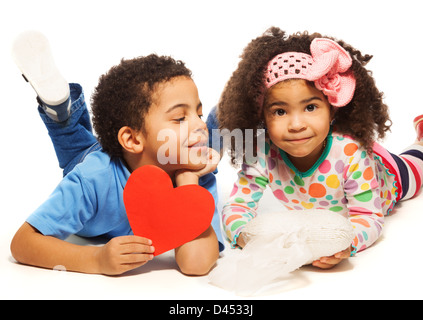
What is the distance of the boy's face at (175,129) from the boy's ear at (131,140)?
0.5 inches

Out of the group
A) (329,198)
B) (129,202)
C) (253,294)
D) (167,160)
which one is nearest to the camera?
(253,294)

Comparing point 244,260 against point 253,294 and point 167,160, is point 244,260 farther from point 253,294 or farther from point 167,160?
point 167,160

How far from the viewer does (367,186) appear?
1.53 metres

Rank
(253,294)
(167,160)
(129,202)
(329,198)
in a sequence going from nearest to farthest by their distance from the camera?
(253,294), (129,202), (167,160), (329,198)

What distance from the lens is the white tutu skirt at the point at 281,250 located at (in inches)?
49.3

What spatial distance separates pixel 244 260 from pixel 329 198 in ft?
1.41

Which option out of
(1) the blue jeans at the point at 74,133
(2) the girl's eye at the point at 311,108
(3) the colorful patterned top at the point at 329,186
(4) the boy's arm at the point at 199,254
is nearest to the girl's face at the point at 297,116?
(2) the girl's eye at the point at 311,108

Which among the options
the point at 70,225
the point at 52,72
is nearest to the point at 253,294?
the point at 70,225

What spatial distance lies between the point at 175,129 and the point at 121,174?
198 millimetres

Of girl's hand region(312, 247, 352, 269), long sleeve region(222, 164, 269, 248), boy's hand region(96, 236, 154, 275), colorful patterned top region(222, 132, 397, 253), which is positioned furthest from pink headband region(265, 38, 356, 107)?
boy's hand region(96, 236, 154, 275)

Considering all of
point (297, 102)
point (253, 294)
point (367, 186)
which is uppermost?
point (297, 102)

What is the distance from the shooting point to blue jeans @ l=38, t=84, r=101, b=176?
5.77 feet

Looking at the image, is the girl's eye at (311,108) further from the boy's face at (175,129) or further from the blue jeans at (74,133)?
the blue jeans at (74,133)

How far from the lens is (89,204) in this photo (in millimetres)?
1412
